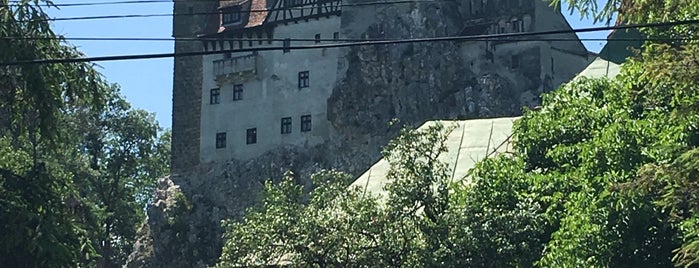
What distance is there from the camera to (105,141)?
94688mm

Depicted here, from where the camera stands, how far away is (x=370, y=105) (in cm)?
8288

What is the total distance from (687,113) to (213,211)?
66473 millimetres

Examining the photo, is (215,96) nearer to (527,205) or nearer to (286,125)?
(286,125)

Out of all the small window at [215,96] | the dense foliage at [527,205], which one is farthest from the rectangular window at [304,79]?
the dense foliage at [527,205]

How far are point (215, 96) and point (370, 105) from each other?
10.1m

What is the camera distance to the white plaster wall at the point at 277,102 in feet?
271

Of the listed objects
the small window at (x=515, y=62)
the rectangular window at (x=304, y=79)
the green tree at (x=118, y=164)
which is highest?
the small window at (x=515, y=62)

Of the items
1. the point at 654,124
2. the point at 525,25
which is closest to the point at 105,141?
the point at 525,25

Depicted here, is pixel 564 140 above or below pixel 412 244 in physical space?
above

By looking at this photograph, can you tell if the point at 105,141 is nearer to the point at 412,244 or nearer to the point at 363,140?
the point at 363,140

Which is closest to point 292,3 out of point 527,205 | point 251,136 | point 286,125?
point 286,125

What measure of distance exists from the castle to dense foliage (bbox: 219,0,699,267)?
1841 inches

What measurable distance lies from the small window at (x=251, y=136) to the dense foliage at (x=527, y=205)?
52031mm

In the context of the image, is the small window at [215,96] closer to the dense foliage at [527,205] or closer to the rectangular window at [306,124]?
the rectangular window at [306,124]
